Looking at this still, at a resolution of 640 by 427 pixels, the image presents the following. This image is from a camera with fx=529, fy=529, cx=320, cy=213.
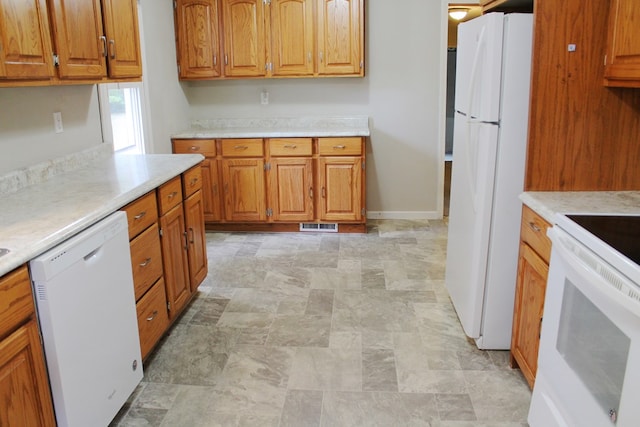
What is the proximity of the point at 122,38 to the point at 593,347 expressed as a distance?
2688mm

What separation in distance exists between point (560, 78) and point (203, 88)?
3.60m

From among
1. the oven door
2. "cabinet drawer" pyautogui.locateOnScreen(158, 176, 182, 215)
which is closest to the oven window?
the oven door

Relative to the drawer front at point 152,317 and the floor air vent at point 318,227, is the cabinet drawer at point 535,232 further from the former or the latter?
the floor air vent at point 318,227

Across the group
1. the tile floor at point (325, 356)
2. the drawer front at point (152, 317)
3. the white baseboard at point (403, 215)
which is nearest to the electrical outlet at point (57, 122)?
the drawer front at point (152, 317)

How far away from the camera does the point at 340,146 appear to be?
4535mm

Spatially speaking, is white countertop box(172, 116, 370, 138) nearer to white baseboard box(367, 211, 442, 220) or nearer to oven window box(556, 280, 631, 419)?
white baseboard box(367, 211, 442, 220)

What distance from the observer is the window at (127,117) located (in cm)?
376

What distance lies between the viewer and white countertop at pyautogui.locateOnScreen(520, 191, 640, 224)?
2025 millimetres

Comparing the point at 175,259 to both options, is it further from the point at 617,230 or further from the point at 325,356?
the point at 617,230

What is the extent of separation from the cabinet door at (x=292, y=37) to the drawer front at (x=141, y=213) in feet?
8.02

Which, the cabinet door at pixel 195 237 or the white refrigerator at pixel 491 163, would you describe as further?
the cabinet door at pixel 195 237

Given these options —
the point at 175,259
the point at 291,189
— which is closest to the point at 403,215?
the point at 291,189

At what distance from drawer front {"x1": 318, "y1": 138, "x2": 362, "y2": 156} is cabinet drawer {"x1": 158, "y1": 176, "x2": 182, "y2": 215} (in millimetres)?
1791

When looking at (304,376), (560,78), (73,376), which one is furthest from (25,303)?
(560,78)
